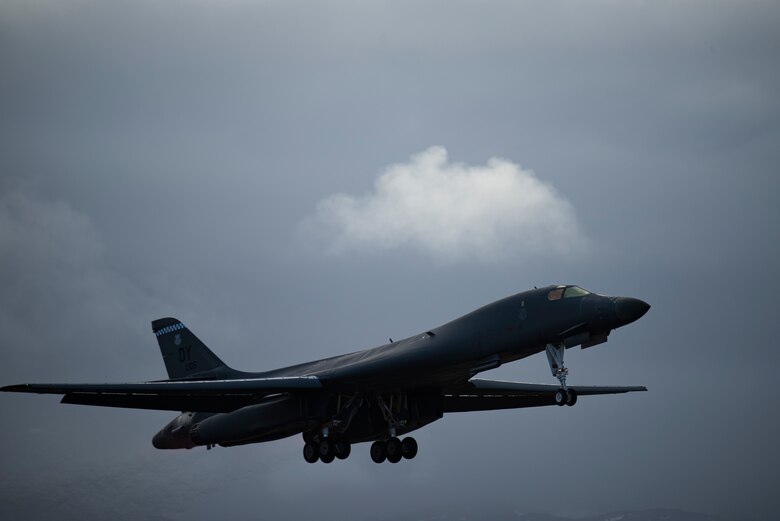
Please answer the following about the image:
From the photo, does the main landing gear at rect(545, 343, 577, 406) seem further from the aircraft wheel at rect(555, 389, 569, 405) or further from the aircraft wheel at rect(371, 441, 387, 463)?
the aircraft wheel at rect(371, 441, 387, 463)

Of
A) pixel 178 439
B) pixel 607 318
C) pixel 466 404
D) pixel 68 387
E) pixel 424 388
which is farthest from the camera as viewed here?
pixel 466 404

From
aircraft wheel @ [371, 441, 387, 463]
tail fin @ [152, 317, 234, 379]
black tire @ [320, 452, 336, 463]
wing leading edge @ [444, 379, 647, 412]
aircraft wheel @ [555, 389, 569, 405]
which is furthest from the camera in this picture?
tail fin @ [152, 317, 234, 379]

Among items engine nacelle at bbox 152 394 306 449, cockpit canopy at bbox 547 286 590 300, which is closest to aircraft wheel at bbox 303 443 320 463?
engine nacelle at bbox 152 394 306 449

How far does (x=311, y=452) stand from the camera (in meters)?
39.0

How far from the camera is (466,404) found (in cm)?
4500

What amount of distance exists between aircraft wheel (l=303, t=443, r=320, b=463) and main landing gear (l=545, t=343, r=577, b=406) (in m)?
10.2

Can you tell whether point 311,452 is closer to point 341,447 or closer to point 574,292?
point 341,447

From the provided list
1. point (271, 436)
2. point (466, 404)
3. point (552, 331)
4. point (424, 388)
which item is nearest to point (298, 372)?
point (271, 436)

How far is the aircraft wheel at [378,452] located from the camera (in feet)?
129

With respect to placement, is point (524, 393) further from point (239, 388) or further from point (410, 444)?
point (239, 388)

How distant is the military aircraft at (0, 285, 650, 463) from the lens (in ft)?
107

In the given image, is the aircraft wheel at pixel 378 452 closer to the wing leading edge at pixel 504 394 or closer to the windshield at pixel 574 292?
the wing leading edge at pixel 504 394

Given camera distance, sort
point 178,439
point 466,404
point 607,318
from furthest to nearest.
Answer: point 466,404, point 178,439, point 607,318

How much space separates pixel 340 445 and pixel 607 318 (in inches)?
451
